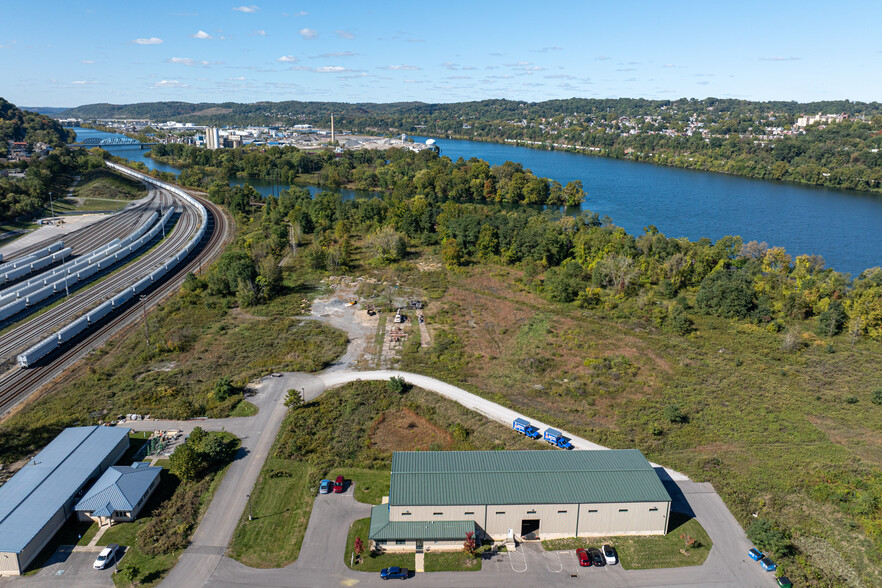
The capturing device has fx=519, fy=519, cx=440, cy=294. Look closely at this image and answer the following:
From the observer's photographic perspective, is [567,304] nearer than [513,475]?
No

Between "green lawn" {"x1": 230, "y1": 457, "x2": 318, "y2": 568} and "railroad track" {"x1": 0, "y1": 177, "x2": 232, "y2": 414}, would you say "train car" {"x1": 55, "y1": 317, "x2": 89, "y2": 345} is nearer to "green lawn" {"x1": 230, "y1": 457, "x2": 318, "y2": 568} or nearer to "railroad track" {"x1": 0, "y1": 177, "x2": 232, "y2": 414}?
"railroad track" {"x1": 0, "y1": 177, "x2": 232, "y2": 414}

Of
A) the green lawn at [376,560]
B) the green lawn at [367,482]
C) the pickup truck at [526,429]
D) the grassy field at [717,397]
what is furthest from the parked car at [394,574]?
the grassy field at [717,397]

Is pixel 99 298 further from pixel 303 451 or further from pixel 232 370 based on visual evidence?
pixel 303 451

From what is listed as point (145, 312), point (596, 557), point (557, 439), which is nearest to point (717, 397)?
point (557, 439)

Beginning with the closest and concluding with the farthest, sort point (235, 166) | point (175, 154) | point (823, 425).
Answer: point (823, 425)
point (235, 166)
point (175, 154)

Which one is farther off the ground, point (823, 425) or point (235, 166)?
point (235, 166)

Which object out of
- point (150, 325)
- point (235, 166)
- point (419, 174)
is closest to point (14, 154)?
point (235, 166)

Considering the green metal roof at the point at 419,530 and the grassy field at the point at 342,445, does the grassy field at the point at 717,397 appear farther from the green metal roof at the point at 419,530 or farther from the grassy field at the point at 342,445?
the green metal roof at the point at 419,530
